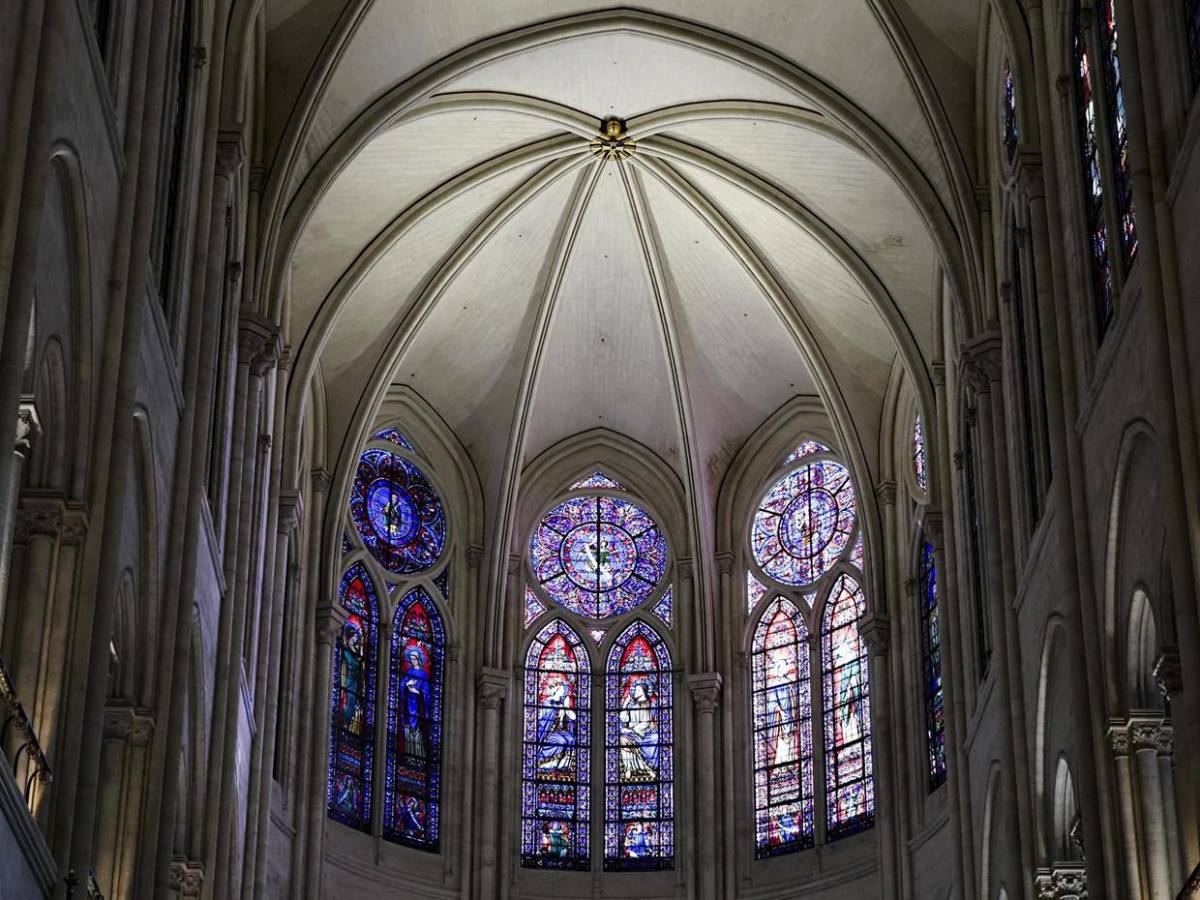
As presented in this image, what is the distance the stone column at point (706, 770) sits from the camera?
95.7ft

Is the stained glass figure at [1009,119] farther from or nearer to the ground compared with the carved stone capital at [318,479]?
farther from the ground

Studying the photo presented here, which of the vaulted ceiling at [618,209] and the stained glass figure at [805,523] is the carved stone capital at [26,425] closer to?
the vaulted ceiling at [618,209]

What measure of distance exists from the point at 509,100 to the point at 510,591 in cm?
757

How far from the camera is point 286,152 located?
23.5 m

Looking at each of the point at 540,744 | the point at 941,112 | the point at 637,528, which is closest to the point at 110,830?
the point at 941,112

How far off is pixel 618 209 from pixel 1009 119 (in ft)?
26.8

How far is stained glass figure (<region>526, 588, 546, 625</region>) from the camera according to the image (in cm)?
3156

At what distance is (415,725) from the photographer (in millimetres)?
29750

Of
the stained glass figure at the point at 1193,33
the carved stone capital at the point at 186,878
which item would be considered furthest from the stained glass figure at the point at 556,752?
the stained glass figure at the point at 1193,33

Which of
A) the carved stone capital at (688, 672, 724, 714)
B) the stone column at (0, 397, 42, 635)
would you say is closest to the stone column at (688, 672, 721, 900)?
the carved stone capital at (688, 672, 724, 714)

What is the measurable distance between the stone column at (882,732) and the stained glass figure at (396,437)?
22.5 feet

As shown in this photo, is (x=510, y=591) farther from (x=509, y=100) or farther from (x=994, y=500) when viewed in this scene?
(x=994, y=500)

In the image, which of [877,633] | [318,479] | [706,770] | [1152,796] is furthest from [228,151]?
[706,770]

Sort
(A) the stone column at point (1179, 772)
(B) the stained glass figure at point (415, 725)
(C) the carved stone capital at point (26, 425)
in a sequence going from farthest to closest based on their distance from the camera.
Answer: (B) the stained glass figure at point (415, 725) < (A) the stone column at point (1179, 772) < (C) the carved stone capital at point (26, 425)
